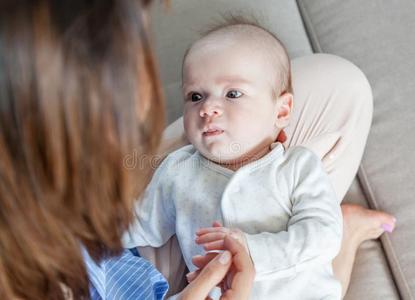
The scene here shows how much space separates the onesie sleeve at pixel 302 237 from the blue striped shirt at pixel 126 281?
191mm

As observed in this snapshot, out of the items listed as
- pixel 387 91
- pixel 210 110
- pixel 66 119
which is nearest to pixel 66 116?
pixel 66 119

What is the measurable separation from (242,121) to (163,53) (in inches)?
24.1

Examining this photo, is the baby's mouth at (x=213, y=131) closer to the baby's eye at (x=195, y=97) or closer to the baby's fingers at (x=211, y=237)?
the baby's eye at (x=195, y=97)

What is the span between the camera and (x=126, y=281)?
0.95 metres

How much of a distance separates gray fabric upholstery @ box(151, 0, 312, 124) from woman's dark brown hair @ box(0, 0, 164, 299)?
0.96 metres

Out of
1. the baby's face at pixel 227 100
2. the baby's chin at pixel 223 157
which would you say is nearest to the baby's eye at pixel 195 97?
the baby's face at pixel 227 100

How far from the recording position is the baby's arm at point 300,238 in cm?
91

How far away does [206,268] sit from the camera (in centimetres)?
81

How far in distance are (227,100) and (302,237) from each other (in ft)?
A: 0.94

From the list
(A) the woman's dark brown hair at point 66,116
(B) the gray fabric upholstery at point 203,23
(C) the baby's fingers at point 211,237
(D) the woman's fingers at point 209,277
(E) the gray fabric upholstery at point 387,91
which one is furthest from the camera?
(B) the gray fabric upholstery at point 203,23

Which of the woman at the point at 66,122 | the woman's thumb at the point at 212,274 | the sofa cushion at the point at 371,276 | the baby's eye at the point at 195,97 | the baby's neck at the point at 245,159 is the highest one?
the woman at the point at 66,122

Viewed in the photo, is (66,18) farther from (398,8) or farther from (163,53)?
(398,8)

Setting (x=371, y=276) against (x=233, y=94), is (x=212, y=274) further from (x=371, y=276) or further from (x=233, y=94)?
(x=371, y=276)

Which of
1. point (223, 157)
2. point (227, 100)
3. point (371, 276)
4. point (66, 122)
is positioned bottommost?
point (371, 276)
